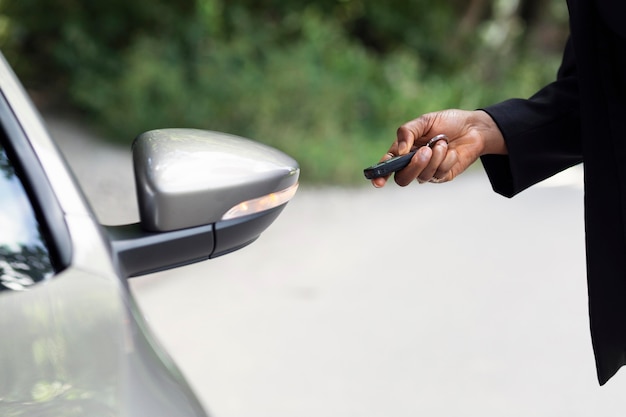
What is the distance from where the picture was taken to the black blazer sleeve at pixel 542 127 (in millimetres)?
2014

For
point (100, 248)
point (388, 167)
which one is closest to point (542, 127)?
point (388, 167)

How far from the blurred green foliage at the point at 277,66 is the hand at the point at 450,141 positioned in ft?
17.9

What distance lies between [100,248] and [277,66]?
24.1 feet

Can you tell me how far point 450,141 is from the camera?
2.06 metres

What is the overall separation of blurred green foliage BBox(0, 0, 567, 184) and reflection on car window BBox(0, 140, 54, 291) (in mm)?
6055

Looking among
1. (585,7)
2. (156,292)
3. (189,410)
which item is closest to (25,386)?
(189,410)

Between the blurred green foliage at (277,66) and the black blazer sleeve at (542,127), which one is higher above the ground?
the black blazer sleeve at (542,127)

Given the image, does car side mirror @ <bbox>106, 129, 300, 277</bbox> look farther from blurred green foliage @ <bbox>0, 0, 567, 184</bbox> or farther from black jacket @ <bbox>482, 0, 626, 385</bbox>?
blurred green foliage @ <bbox>0, 0, 567, 184</bbox>

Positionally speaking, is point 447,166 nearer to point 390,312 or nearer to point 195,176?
point 195,176

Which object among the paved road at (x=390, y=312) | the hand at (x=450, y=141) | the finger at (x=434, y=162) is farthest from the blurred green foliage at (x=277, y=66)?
the finger at (x=434, y=162)

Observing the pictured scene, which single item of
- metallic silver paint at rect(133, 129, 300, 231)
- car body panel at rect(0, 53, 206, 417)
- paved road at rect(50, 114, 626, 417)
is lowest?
paved road at rect(50, 114, 626, 417)

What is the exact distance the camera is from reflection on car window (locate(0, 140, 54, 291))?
1359 mm

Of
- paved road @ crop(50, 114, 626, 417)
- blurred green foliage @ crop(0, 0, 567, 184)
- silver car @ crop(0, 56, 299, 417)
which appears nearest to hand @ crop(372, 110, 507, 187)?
silver car @ crop(0, 56, 299, 417)

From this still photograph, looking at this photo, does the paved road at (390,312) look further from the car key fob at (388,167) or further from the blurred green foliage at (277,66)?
the car key fob at (388,167)
